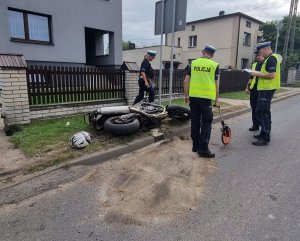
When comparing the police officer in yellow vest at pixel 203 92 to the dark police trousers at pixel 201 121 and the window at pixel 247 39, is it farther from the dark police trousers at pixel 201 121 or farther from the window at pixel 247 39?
the window at pixel 247 39

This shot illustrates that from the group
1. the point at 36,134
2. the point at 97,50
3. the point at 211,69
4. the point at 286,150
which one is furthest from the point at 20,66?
the point at 97,50

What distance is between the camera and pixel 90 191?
3.25 metres

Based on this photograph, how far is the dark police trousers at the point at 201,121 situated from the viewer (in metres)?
4.40

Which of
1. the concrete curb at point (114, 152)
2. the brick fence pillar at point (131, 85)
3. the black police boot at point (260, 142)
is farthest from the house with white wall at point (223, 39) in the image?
the black police boot at point (260, 142)

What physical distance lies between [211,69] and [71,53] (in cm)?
1081

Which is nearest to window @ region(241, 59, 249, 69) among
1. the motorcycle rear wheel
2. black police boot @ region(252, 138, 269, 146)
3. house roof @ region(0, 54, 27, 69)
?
black police boot @ region(252, 138, 269, 146)

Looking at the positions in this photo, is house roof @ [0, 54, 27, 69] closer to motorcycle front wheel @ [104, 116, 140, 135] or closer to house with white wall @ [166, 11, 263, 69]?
motorcycle front wheel @ [104, 116, 140, 135]

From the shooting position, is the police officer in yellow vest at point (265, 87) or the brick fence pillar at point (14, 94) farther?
the brick fence pillar at point (14, 94)

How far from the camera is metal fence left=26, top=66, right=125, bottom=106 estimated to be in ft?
20.2

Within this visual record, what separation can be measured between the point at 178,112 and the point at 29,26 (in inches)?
376

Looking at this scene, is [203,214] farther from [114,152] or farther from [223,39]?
[223,39]

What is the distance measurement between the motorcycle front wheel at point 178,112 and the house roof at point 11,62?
3.45m

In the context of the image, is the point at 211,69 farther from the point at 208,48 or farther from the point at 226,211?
the point at 226,211

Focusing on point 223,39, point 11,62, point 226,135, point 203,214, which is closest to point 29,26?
point 11,62
